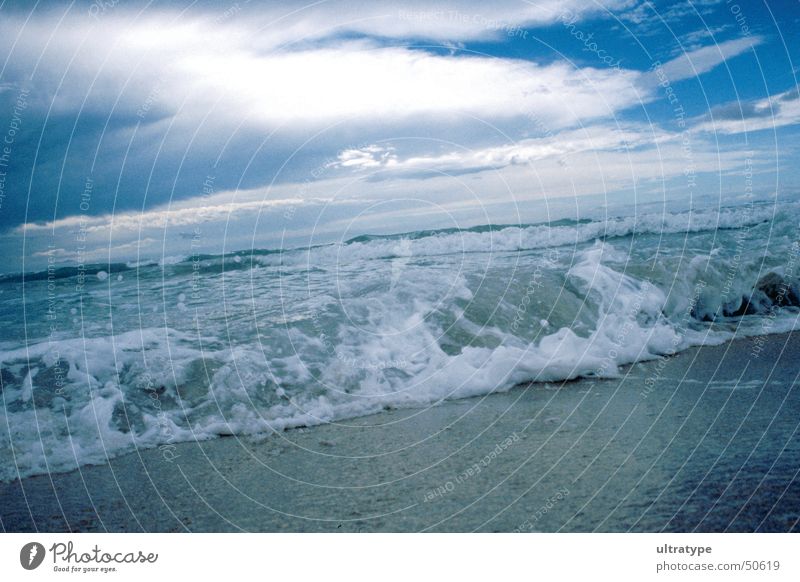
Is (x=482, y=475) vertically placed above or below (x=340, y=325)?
below

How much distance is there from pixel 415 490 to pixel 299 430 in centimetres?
161

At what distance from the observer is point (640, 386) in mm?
6305

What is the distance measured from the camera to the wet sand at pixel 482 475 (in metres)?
3.93

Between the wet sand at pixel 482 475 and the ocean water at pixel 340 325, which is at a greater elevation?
the ocean water at pixel 340 325

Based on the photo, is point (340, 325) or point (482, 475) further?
point (340, 325)

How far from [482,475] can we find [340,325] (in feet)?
10.6

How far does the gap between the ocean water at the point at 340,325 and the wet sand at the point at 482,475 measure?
487mm

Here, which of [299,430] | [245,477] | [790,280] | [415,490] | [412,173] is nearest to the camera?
[415,490]

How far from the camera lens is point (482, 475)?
4461mm

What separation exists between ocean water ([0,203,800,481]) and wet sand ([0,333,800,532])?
0.49 metres

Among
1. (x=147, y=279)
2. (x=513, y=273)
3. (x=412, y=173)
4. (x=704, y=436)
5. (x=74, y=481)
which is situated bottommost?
(x=704, y=436)

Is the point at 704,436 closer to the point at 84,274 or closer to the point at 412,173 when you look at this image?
the point at 412,173

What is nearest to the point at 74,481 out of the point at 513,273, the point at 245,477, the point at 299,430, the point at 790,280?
the point at 245,477

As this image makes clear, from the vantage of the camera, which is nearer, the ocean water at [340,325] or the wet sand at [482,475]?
the wet sand at [482,475]
